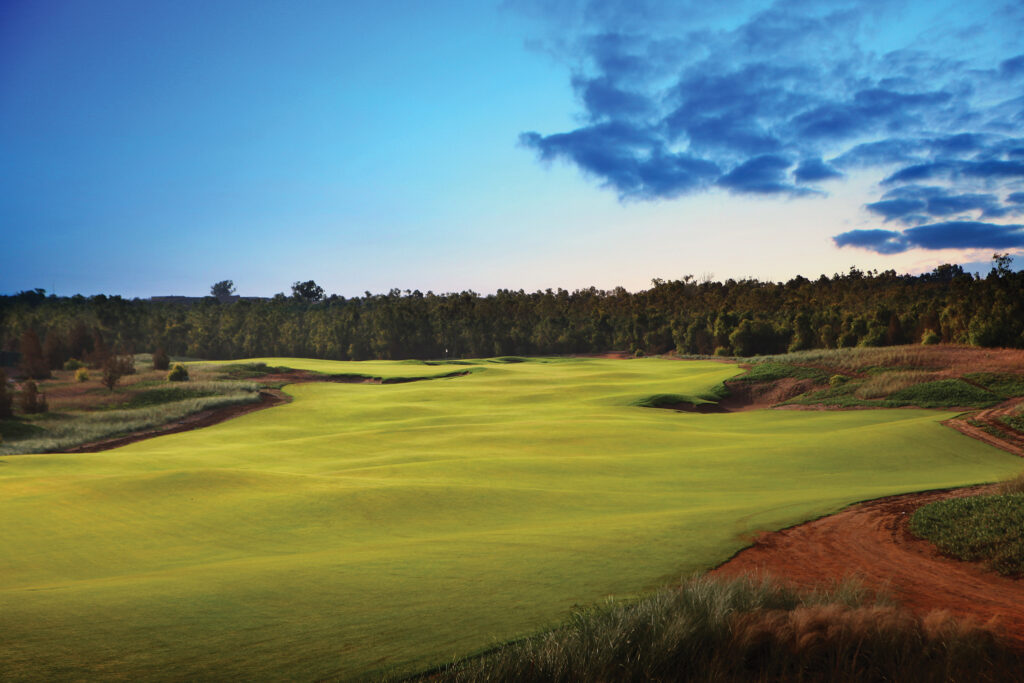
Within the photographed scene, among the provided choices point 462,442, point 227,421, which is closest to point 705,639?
point 462,442

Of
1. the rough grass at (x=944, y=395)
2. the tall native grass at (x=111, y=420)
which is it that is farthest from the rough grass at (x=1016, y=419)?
the tall native grass at (x=111, y=420)

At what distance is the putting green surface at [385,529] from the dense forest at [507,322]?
48566mm

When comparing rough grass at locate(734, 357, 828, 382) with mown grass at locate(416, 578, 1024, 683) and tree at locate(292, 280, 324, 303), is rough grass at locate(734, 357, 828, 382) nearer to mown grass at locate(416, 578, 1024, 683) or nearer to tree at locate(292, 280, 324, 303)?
mown grass at locate(416, 578, 1024, 683)

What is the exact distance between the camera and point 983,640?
6164 mm

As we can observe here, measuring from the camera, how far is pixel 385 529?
11.3m

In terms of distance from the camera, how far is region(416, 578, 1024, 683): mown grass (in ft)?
18.0

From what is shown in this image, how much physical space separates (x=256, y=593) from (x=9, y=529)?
6.74m

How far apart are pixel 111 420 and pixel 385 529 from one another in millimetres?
28792

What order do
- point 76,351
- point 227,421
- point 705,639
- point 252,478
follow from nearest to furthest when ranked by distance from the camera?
point 705,639, point 252,478, point 227,421, point 76,351

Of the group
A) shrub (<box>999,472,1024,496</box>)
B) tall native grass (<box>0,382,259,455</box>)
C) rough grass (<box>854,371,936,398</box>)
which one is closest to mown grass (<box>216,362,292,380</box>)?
tall native grass (<box>0,382,259,455</box>)

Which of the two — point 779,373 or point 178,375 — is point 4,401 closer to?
point 178,375

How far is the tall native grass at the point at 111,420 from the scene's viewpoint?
28.1 m

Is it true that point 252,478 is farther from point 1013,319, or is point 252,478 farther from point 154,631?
point 1013,319

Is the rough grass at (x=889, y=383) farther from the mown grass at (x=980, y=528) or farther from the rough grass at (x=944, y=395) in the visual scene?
the mown grass at (x=980, y=528)
